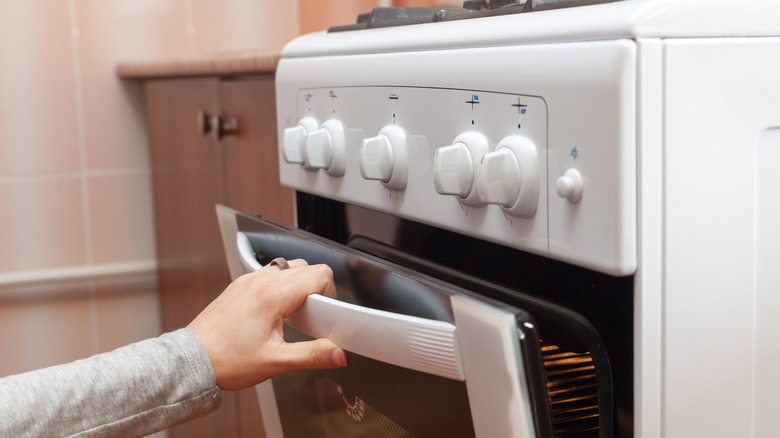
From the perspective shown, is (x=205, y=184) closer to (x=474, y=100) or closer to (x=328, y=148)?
Result: (x=328, y=148)

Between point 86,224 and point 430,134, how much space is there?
1.18 metres

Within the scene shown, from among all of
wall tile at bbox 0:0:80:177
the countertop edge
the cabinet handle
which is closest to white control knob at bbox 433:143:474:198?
the countertop edge

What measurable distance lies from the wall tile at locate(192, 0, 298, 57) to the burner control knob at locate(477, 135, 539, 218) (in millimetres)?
1274

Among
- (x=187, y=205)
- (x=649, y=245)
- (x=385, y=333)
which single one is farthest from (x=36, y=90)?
(x=649, y=245)

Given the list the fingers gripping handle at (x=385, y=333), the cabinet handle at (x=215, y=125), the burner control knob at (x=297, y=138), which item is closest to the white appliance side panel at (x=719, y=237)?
the fingers gripping handle at (x=385, y=333)

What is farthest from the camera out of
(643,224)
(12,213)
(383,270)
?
(12,213)

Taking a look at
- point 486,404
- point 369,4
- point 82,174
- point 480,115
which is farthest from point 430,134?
point 82,174

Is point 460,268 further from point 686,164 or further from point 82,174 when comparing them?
point 82,174

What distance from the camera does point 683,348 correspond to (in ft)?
1.15

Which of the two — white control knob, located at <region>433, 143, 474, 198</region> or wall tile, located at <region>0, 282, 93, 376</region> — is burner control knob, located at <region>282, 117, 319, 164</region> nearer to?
white control knob, located at <region>433, 143, 474, 198</region>

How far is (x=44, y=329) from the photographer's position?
Answer: 4.82 feet

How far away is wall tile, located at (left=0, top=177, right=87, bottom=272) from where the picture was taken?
1.42m

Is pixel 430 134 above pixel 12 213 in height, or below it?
above

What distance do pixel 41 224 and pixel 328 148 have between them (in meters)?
1.04
